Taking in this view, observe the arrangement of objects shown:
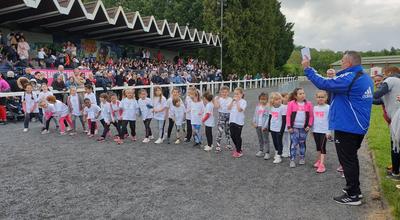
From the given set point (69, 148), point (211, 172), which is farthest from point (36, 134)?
point (211, 172)

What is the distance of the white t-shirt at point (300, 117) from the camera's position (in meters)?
6.88

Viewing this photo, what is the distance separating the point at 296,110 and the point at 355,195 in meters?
2.33

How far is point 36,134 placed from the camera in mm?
10062

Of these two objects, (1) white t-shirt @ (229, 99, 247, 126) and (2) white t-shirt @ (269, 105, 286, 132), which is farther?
(1) white t-shirt @ (229, 99, 247, 126)

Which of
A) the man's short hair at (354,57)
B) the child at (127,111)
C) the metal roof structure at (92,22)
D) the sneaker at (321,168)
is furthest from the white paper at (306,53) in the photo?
the metal roof structure at (92,22)

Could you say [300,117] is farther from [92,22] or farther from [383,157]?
[92,22]

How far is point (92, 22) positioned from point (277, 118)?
55.4 feet

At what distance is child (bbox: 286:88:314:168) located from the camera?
6859mm

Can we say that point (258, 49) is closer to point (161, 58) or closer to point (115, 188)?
point (161, 58)

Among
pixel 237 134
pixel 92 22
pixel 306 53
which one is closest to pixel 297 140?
pixel 237 134

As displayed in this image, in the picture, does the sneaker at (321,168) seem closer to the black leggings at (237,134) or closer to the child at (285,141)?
the child at (285,141)

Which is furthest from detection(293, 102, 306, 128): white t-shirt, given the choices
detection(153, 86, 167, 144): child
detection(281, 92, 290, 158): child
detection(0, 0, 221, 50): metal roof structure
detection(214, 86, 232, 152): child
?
detection(0, 0, 221, 50): metal roof structure

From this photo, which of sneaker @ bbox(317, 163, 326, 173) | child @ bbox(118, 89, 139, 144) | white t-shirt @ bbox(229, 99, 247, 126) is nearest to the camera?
sneaker @ bbox(317, 163, 326, 173)

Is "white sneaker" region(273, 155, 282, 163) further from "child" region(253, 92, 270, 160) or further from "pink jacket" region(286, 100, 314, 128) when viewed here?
"pink jacket" region(286, 100, 314, 128)
